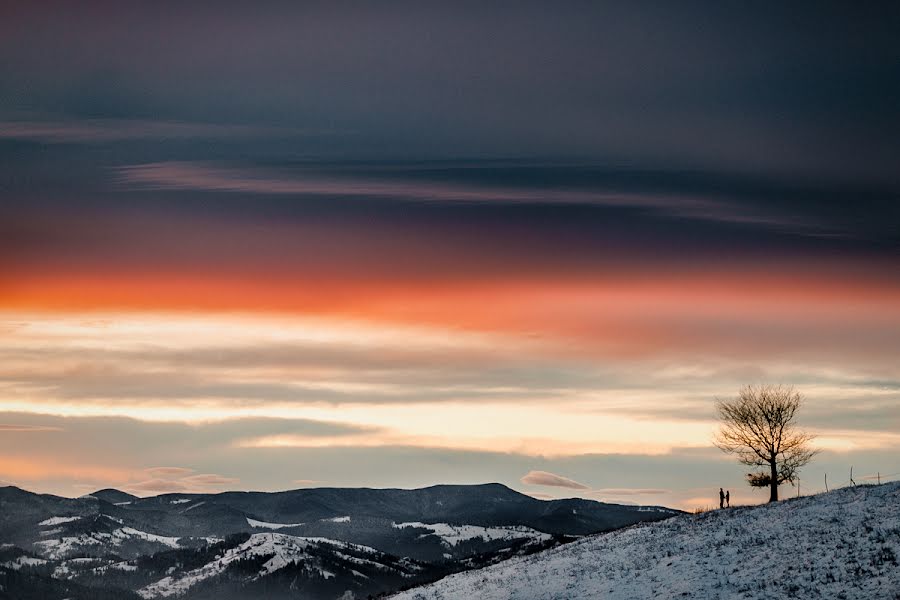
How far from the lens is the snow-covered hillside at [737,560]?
5134cm

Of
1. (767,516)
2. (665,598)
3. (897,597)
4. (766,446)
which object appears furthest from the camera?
(766,446)

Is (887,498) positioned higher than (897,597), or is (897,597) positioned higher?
(887,498)

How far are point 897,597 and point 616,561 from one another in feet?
87.3

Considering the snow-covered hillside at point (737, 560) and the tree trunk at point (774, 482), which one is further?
the tree trunk at point (774, 482)

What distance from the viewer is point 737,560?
59.0m

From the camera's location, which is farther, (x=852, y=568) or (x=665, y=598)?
(x=665, y=598)

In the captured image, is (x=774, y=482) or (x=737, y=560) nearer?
(x=737, y=560)

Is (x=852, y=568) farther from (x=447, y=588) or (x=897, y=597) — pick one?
(x=447, y=588)

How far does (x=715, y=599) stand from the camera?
53.7m

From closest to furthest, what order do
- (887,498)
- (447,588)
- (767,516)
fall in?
(887,498) < (767,516) < (447,588)

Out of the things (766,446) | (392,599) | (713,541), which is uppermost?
(766,446)

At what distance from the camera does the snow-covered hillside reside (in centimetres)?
5134

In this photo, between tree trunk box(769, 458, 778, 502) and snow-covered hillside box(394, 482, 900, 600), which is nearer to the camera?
snow-covered hillside box(394, 482, 900, 600)

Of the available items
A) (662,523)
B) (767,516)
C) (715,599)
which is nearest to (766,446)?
(662,523)
